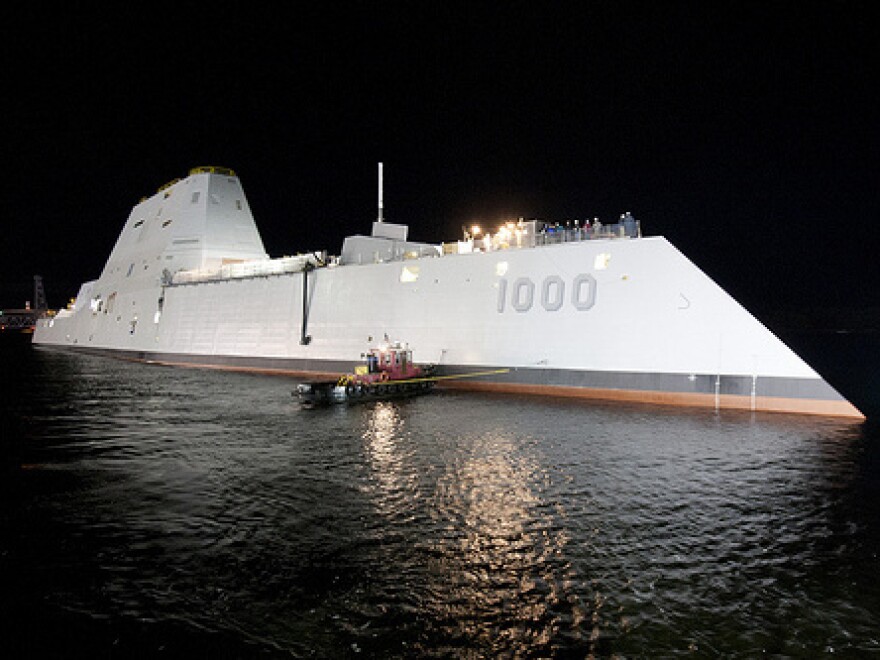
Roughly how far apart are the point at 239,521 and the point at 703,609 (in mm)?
6760

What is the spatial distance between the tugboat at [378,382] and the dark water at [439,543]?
5750 millimetres

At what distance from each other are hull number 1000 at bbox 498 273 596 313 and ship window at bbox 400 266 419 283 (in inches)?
192

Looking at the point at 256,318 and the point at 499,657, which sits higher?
the point at 256,318

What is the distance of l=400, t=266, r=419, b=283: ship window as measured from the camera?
28281 millimetres

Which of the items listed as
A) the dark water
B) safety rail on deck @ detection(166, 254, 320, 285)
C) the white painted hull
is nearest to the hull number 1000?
the white painted hull

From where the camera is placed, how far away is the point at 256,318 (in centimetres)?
3734

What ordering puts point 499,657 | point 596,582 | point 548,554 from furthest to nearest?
point 548,554 < point 596,582 < point 499,657

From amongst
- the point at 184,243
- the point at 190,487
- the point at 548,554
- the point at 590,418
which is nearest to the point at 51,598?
the point at 190,487

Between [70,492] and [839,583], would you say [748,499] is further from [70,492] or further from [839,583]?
[70,492]

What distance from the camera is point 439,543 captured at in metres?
8.23

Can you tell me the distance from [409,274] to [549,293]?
773 centimetres

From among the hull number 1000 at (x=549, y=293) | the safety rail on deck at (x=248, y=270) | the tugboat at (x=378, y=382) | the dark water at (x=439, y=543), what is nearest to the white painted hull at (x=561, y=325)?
the hull number 1000 at (x=549, y=293)

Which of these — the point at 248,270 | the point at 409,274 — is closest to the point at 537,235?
the point at 409,274

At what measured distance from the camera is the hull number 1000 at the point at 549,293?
23.0 m
